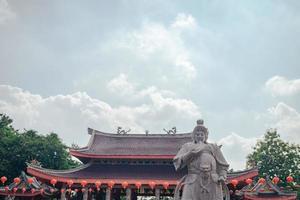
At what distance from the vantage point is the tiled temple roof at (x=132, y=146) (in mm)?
28456

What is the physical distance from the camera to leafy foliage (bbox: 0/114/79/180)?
144ft

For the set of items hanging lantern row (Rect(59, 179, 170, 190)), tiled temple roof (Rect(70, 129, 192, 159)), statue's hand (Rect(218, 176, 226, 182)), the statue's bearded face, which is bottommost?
hanging lantern row (Rect(59, 179, 170, 190))

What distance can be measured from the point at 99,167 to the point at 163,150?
20.2 feet

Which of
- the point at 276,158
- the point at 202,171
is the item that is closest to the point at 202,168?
the point at 202,171

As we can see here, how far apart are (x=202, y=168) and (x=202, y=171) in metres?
0.08

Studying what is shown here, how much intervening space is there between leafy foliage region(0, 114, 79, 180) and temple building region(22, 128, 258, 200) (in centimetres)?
1624

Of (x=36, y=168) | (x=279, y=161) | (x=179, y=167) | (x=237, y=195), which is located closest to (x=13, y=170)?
(x=36, y=168)

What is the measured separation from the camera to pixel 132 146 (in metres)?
32.1

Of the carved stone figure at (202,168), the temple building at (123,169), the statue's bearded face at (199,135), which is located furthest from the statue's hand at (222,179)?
the temple building at (123,169)

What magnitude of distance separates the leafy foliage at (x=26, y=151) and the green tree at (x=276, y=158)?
91.8 ft

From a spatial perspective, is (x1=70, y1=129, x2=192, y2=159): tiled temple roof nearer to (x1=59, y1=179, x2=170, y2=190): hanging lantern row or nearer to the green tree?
(x1=59, y1=179, x2=170, y2=190): hanging lantern row

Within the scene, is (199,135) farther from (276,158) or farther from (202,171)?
(276,158)

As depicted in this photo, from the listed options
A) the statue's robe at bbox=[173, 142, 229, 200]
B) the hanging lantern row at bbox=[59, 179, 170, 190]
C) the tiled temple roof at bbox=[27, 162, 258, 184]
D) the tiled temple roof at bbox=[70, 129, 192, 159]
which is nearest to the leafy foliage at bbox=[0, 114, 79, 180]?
the tiled temple roof at bbox=[70, 129, 192, 159]

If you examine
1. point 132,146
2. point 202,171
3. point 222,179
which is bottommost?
point 222,179
